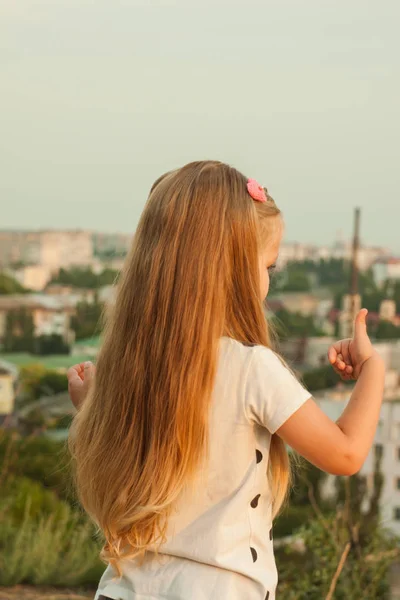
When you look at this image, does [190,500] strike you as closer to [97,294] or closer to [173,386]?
[173,386]

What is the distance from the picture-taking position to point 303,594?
325cm

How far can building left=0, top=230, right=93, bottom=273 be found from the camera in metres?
15.9

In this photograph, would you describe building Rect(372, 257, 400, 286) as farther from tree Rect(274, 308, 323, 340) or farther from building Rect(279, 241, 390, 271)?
tree Rect(274, 308, 323, 340)

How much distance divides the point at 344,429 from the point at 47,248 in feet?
52.4

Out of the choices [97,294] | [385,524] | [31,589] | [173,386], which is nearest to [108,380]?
[173,386]

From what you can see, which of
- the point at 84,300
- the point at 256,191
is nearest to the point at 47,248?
the point at 84,300

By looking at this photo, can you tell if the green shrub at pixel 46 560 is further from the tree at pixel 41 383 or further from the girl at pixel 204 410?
the tree at pixel 41 383

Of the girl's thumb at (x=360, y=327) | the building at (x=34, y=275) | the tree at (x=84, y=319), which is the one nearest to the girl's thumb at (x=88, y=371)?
the girl's thumb at (x=360, y=327)

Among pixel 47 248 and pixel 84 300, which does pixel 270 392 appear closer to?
pixel 84 300

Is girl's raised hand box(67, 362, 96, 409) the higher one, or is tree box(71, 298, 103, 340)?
girl's raised hand box(67, 362, 96, 409)

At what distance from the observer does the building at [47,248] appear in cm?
1586

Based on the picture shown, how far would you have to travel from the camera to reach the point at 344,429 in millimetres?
1250

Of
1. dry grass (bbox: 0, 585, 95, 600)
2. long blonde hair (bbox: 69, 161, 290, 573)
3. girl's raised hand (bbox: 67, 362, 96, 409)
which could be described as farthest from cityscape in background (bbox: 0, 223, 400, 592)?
long blonde hair (bbox: 69, 161, 290, 573)

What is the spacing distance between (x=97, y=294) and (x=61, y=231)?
333 cm
